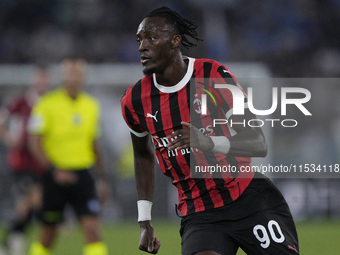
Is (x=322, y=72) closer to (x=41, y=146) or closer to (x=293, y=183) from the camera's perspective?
(x=293, y=183)

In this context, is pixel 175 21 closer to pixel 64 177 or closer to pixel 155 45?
pixel 155 45

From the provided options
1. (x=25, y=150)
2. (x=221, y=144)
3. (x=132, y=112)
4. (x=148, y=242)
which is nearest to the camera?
(x=221, y=144)

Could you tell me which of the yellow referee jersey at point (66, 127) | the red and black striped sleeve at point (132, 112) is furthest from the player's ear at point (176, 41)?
the yellow referee jersey at point (66, 127)

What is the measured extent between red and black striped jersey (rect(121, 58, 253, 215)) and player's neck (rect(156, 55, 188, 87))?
1.1 inches

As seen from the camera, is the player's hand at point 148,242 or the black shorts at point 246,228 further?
the player's hand at point 148,242

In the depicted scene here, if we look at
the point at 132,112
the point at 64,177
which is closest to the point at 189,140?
the point at 132,112

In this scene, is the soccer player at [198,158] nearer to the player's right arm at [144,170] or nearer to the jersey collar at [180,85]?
the jersey collar at [180,85]

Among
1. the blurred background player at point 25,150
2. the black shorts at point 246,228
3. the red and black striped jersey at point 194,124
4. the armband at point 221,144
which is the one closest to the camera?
the armband at point 221,144

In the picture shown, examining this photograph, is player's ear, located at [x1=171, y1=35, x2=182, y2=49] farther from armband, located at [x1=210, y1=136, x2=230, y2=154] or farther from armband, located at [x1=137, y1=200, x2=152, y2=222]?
armband, located at [x1=137, y1=200, x2=152, y2=222]

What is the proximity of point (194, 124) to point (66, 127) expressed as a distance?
11.4 feet

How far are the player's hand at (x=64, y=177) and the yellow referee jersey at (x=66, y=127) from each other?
Result: 188 millimetres

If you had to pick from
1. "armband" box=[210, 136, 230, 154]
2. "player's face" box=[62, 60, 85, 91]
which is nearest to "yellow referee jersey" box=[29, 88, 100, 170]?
"player's face" box=[62, 60, 85, 91]

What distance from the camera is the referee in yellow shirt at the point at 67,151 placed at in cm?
682

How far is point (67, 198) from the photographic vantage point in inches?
273
